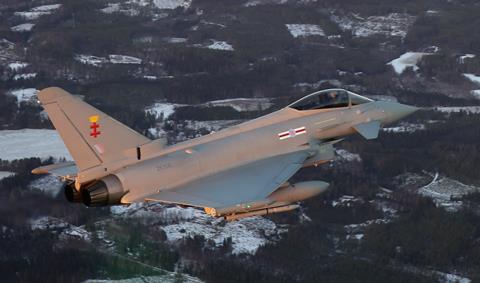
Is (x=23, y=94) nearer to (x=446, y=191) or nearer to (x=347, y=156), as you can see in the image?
(x=347, y=156)

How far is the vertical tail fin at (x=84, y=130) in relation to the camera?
49000 millimetres

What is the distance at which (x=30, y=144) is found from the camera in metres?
132

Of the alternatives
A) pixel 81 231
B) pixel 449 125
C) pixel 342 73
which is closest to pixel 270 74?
pixel 342 73

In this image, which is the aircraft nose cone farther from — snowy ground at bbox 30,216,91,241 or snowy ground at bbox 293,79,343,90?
snowy ground at bbox 293,79,343,90

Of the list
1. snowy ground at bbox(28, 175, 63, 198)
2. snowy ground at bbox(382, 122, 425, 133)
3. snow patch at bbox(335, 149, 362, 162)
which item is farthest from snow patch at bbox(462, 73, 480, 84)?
snowy ground at bbox(28, 175, 63, 198)

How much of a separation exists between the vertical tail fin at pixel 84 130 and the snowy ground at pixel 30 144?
71056 mm

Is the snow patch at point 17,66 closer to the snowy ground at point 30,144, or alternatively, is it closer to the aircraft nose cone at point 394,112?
the snowy ground at point 30,144

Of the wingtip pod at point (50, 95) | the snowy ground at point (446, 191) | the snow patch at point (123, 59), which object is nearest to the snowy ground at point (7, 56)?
the snow patch at point (123, 59)

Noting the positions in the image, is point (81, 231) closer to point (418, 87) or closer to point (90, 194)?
point (90, 194)

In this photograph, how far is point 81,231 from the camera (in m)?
89.8

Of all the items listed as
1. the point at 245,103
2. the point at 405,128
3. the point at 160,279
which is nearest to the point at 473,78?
the point at 245,103

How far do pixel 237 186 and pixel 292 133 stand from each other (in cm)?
591

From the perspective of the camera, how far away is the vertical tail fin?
1929 inches

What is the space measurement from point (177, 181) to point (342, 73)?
133 meters
